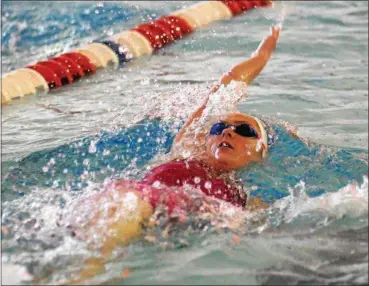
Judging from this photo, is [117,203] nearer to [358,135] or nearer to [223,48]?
[358,135]

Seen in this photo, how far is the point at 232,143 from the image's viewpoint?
2975 millimetres

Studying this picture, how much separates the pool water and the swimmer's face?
97 mm

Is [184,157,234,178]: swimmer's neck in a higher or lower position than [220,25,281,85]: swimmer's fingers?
lower

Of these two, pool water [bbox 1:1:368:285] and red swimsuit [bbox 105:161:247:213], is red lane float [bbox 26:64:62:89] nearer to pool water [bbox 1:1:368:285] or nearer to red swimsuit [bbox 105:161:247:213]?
pool water [bbox 1:1:368:285]

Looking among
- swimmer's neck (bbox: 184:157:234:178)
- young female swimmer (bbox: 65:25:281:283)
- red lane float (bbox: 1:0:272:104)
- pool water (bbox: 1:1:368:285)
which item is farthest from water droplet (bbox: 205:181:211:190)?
red lane float (bbox: 1:0:272:104)

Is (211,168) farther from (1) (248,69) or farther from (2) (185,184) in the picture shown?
(1) (248,69)

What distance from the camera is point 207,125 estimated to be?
3.32 meters

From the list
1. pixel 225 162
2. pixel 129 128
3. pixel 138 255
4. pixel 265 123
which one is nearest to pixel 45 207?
pixel 138 255

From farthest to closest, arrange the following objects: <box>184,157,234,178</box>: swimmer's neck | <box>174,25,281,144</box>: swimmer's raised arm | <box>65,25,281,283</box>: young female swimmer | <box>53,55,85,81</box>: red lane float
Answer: <box>53,55,85,81</box>: red lane float < <box>174,25,281,144</box>: swimmer's raised arm < <box>184,157,234,178</box>: swimmer's neck < <box>65,25,281,283</box>: young female swimmer

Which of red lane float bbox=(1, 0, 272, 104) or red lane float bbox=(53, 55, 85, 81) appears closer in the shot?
red lane float bbox=(1, 0, 272, 104)

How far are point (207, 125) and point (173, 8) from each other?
306cm

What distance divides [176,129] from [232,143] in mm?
817

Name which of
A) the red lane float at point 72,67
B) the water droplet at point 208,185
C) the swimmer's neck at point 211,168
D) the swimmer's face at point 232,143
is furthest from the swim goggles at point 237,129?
the red lane float at point 72,67

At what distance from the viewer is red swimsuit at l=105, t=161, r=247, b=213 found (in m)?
2.56
